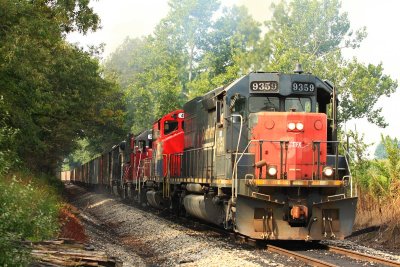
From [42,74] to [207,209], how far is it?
9.11m

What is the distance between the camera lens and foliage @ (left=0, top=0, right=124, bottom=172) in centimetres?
1505

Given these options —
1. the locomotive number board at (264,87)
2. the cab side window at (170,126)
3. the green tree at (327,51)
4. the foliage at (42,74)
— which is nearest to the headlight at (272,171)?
the locomotive number board at (264,87)

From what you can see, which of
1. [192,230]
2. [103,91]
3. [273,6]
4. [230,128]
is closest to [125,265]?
[230,128]

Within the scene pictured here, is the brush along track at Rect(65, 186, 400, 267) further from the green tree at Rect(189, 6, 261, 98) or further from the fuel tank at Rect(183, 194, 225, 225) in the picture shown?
the green tree at Rect(189, 6, 261, 98)

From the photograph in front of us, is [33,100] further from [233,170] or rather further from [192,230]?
[233,170]

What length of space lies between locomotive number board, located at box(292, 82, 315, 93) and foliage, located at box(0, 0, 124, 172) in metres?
5.92

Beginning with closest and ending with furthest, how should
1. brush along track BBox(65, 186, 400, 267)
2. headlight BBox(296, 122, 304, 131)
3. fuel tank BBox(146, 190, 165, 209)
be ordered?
1. brush along track BBox(65, 186, 400, 267)
2. headlight BBox(296, 122, 304, 131)
3. fuel tank BBox(146, 190, 165, 209)

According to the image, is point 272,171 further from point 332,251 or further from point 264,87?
point 332,251

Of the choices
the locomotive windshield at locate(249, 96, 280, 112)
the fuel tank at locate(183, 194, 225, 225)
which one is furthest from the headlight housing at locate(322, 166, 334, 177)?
the fuel tank at locate(183, 194, 225, 225)

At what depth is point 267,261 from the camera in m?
10.5

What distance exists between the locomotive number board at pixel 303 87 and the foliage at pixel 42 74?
592cm

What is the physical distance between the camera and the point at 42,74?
20547 mm

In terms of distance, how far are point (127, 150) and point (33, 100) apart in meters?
15.3

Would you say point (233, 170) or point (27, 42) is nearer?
point (233, 170)
